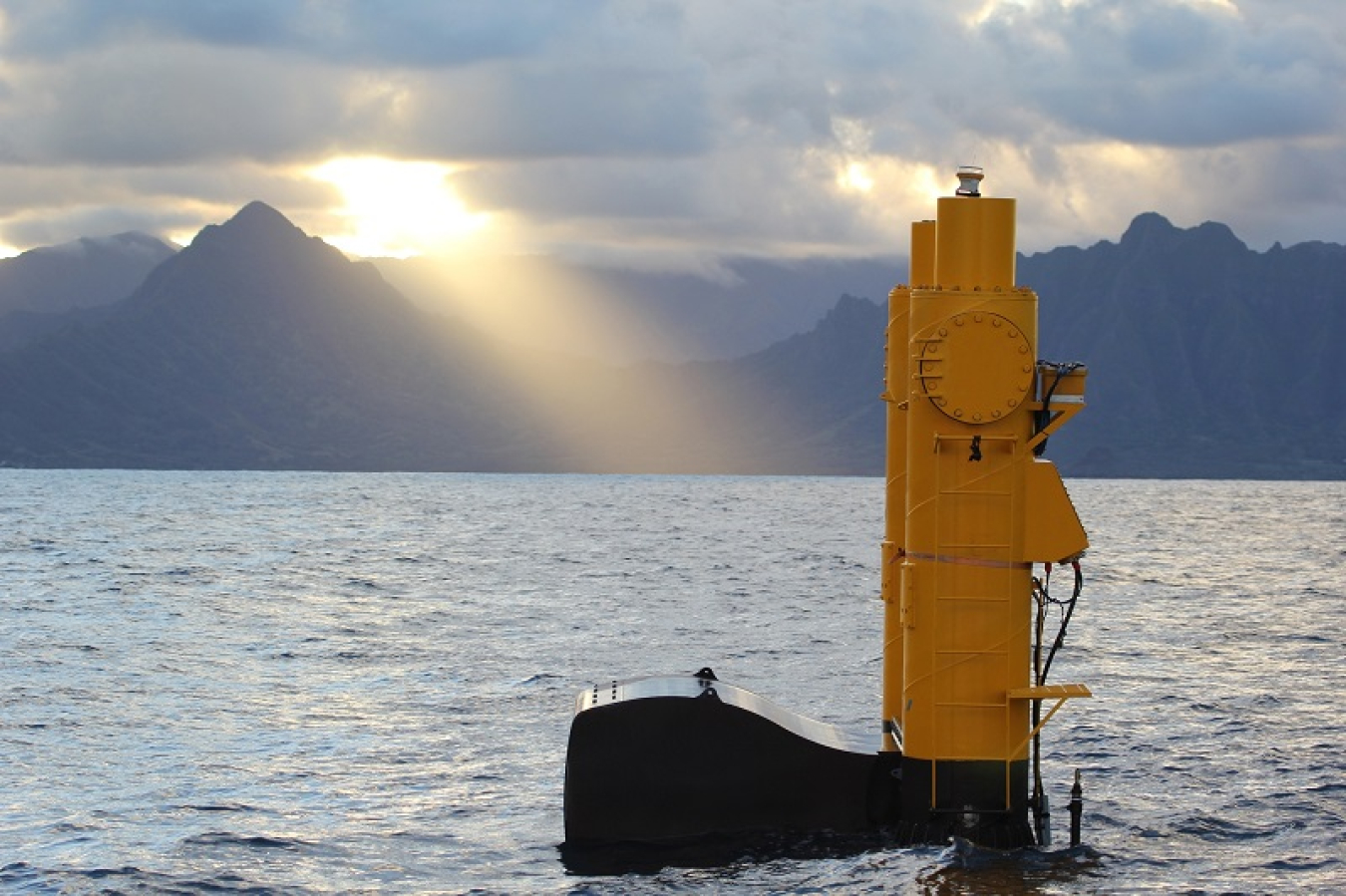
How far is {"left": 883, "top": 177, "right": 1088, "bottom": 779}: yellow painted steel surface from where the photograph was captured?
1521 cm

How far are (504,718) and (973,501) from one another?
547 inches

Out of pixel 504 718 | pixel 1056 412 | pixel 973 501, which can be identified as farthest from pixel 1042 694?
pixel 504 718

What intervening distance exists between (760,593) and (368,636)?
1748cm

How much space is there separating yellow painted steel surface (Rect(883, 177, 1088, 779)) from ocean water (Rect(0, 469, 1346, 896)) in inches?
57.4

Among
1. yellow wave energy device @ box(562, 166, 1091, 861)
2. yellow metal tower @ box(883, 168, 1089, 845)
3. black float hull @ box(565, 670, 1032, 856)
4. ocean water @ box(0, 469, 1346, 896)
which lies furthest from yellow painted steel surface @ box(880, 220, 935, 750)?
ocean water @ box(0, 469, 1346, 896)

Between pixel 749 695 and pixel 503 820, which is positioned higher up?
pixel 749 695

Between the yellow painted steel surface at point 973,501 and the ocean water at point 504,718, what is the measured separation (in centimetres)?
146

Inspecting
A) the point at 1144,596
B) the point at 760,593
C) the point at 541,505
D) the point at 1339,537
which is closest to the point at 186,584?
the point at 760,593

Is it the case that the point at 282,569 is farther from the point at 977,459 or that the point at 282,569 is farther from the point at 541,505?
the point at 541,505

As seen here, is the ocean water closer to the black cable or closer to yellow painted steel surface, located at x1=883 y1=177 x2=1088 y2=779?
yellow painted steel surface, located at x1=883 y1=177 x2=1088 y2=779

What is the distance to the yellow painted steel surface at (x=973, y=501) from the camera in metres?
15.2

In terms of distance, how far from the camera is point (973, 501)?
1531cm

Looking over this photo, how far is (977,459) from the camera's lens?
1528 cm

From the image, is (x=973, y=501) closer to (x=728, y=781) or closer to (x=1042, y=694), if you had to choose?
(x=1042, y=694)
